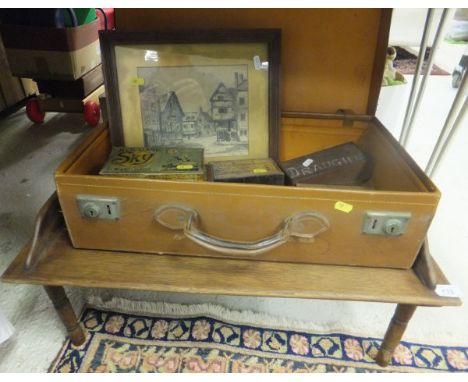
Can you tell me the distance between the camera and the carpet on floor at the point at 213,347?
73 cm

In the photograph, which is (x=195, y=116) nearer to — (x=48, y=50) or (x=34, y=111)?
(x=48, y=50)

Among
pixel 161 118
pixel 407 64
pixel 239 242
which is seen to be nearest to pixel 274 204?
pixel 239 242

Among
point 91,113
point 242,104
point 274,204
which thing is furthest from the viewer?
point 91,113

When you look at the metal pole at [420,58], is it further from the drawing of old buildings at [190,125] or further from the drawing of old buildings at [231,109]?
the drawing of old buildings at [190,125]

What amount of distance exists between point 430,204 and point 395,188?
0.14 m

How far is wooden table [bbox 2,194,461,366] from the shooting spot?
57cm

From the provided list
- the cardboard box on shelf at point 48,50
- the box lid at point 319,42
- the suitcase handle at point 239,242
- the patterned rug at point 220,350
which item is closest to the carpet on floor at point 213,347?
the patterned rug at point 220,350

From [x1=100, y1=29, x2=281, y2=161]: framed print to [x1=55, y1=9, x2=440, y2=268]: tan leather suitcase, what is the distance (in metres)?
0.06

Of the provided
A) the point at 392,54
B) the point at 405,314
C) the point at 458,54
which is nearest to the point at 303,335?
the point at 405,314

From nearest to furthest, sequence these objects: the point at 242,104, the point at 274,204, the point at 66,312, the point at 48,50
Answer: the point at 274,204
the point at 66,312
the point at 242,104
the point at 48,50

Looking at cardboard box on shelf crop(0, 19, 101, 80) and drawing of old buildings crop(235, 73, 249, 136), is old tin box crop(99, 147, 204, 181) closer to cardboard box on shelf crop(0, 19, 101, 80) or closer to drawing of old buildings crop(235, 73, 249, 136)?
drawing of old buildings crop(235, 73, 249, 136)

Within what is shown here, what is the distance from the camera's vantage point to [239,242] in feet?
1.95

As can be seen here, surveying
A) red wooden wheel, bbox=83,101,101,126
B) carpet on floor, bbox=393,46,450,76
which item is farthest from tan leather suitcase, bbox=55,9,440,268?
carpet on floor, bbox=393,46,450,76

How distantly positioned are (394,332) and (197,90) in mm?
596
